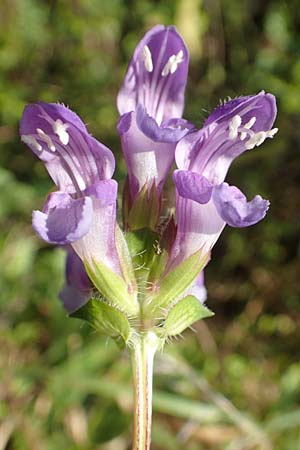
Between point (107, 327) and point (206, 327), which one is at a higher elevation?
point (107, 327)

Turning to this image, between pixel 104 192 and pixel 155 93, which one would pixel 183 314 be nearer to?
pixel 104 192

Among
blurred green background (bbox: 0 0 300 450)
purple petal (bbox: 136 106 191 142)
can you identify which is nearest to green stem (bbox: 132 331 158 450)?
purple petal (bbox: 136 106 191 142)

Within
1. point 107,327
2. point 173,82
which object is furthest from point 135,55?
point 107,327

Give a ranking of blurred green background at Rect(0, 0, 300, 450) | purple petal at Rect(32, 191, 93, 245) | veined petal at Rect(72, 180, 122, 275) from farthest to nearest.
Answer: blurred green background at Rect(0, 0, 300, 450)
veined petal at Rect(72, 180, 122, 275)
purple petal at Rect(32, 191, 93, 245)

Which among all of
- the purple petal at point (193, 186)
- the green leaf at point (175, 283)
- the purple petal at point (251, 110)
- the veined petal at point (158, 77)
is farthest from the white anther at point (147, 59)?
the green leaf at point (175, 283)

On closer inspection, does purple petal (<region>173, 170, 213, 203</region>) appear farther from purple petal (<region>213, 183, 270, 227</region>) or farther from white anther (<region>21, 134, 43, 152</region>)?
white anther (<region>21, 134, 43, 152</region>)

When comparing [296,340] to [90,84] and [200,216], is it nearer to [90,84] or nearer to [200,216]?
[90,84]

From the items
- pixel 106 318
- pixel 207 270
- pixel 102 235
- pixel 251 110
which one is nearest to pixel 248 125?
pixel 251 110
